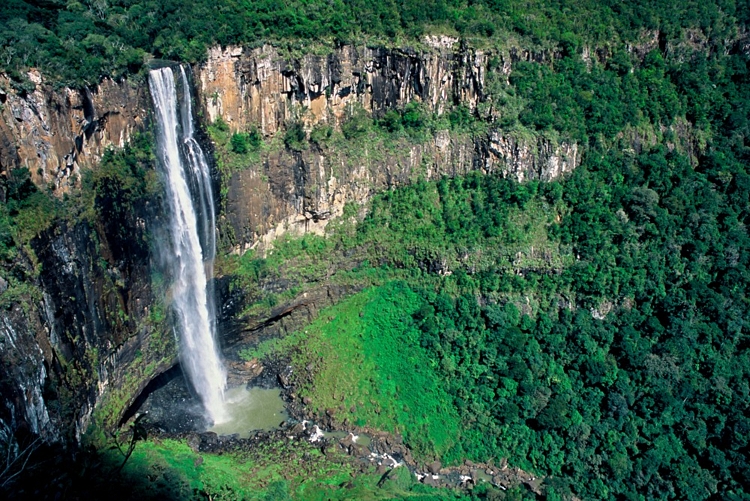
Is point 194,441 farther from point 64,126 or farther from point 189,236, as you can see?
point 64,126

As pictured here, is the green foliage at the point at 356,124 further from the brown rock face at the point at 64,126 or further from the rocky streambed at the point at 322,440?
the rocky streambed at the point at 322,440

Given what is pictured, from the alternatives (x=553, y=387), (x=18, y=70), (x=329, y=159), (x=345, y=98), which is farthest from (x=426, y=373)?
(x=18, y=70)

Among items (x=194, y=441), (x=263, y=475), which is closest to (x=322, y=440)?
(x=263, y=475)

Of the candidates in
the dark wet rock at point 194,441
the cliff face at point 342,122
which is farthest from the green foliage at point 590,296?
the dark wet rock at point 194,441

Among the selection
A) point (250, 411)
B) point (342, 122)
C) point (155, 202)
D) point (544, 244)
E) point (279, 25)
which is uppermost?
point (279, 25)

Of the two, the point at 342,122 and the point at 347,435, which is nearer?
the point at 347,435

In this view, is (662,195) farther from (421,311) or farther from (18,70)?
(18,70)

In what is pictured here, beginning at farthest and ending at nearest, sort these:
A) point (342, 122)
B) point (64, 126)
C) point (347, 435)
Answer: point (342, 122) < point (347, 435) < point (64, 126)
